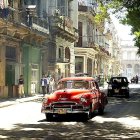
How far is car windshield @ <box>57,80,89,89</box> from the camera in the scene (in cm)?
1735

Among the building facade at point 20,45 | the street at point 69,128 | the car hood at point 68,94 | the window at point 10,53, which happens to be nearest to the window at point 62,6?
the building facade at point 20,45

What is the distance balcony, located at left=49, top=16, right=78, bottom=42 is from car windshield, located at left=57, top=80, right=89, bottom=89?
22755 millimetres

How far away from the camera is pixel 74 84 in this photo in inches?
688

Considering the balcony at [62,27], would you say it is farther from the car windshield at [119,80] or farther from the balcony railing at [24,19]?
the car windshield at [119,80]

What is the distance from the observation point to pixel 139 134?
1279cm

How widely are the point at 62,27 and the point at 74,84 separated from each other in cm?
2508

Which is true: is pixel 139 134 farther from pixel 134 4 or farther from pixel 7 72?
pixel 7 72

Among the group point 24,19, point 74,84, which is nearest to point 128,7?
point 74,84

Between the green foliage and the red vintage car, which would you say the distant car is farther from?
the red vintage car

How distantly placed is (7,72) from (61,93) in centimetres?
1567

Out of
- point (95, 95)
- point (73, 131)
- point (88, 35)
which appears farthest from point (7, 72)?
point (88, 35)

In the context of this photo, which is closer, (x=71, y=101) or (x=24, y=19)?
(x=71, y=101)

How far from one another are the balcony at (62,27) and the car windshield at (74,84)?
22755 millimetres

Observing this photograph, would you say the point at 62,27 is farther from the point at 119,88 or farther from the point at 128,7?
the point at 128,7
